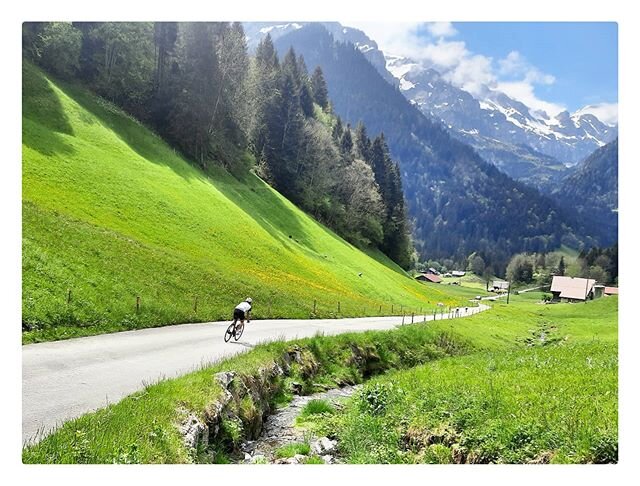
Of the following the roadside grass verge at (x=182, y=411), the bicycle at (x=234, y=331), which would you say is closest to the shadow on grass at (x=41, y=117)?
the bicycle at (x=234, y=331)

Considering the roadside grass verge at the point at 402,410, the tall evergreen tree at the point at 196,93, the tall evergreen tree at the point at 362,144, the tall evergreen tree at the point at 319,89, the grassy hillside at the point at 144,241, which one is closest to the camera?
the roadside grass verge at the point at 402,410

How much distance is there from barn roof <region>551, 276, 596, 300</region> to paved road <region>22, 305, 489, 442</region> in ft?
387

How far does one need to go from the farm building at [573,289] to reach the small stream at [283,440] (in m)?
122

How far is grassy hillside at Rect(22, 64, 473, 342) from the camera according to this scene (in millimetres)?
21500

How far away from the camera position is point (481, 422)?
11.0 m

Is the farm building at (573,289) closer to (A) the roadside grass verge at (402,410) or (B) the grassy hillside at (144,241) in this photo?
(B) the grassy hillside at (144,241)

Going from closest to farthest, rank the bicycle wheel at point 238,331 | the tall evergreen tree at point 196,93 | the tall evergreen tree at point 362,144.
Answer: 1. the bicycle wheel at point 238,331
2. the tall evergreen tree at point 196,93
3. the tall evergreen tree at point 362,144

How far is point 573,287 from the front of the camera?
122 m

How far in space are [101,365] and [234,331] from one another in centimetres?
786

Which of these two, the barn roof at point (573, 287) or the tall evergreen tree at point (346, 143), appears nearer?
the tall evergreen tree at point (346, 143)

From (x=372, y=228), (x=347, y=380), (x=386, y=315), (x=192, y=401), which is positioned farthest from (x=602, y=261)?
(x=192, y=401)

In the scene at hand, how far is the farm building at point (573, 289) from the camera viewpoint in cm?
11831
